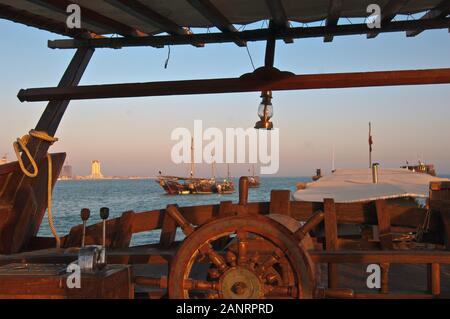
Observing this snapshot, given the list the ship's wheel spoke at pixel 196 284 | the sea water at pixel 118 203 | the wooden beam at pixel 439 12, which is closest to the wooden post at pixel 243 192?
the ship's wheel spoke at pixel 196 284

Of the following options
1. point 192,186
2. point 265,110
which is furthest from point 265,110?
point 192,186

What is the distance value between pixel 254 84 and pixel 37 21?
205 cm

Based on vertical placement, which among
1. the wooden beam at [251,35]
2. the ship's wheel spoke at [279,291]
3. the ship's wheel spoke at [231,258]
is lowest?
the ship's wheel spoke at [279,291]

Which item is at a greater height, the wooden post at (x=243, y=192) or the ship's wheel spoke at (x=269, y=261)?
the wooden post at (x=243, y=192)

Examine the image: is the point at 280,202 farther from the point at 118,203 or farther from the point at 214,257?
the point at 118,203

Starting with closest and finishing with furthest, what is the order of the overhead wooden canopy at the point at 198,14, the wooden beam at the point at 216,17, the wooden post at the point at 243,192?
the wooden post at the point at 243,192
the wooden beam at the point at 216,17
the overhead wooden canopy at the point at 198,14

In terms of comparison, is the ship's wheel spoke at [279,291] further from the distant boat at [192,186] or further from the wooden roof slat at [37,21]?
the distant boat at [192,186]

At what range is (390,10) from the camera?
4.00m

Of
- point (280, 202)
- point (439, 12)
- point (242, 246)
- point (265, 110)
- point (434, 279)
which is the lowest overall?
point (434, 279)

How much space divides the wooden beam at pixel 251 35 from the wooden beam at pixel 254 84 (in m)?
0.80

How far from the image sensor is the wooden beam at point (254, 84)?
141 inches
